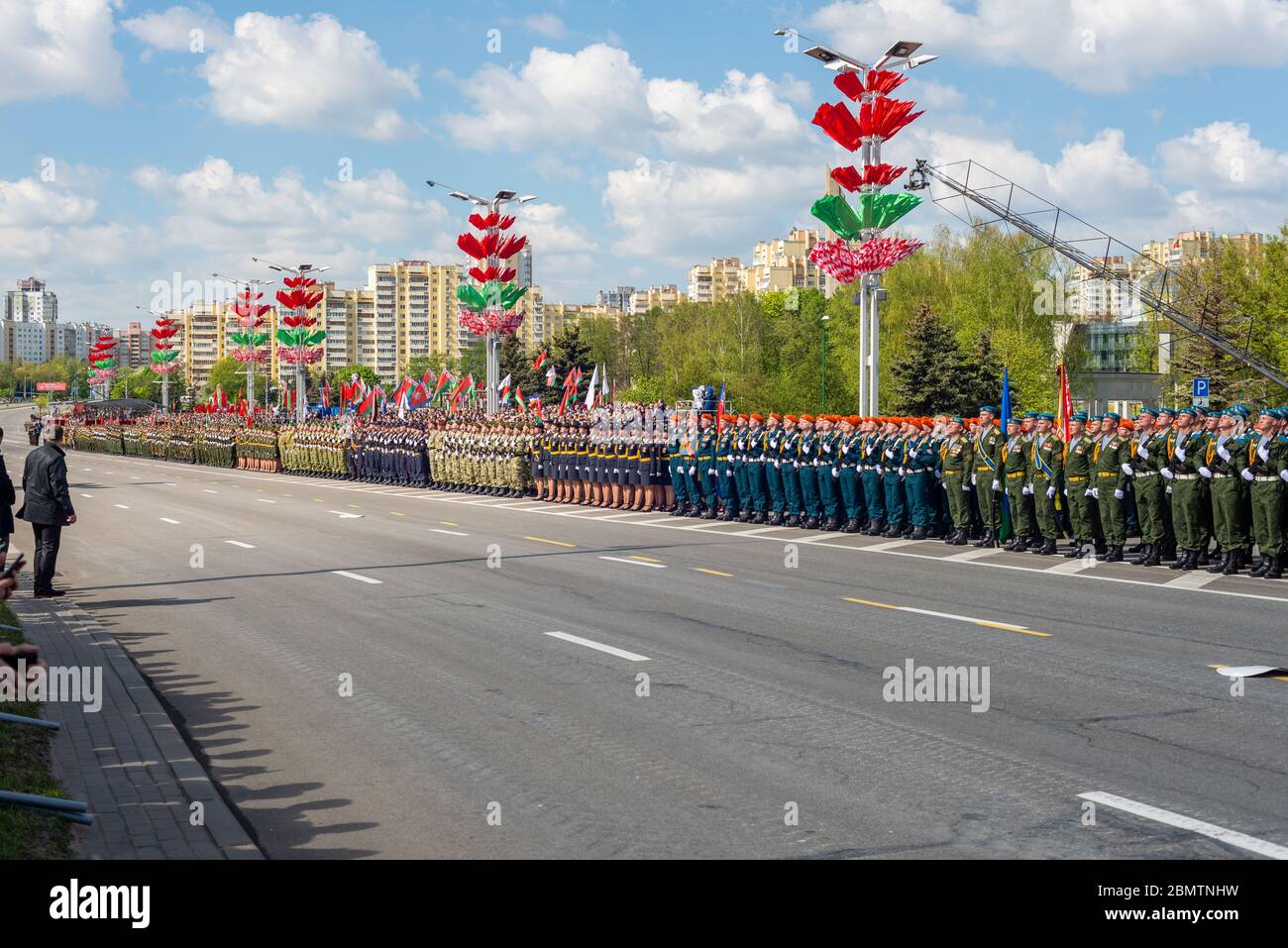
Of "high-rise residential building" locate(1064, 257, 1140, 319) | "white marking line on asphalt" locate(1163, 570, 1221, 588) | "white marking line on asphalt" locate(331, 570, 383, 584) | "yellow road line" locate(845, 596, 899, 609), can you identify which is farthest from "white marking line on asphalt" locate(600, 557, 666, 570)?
"high-rise residential building" locate(1064, 257, 1140, 319)

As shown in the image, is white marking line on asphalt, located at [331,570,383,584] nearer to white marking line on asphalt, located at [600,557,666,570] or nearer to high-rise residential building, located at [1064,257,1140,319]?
white marking line on asphalt, located at [600,557,666,570]

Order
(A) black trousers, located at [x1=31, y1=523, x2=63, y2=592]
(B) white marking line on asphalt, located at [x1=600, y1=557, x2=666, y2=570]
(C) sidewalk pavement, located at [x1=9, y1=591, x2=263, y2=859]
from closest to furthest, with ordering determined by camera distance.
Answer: (C) sidewalk pavement, located at [x1=9, y1=591, x2=263, y2=859] → (A) black trousers, located at [x1=31, y1=523, x2=63, y2=592] → (B) white marking line on asphalt, located at [x1=600, y1=557, x2=666, y2=570]

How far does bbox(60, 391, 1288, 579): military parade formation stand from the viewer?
15.7 m

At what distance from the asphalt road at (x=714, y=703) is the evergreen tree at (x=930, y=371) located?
122 ft

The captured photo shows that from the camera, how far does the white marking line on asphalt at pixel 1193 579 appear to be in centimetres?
1450

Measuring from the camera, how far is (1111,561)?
17.1 m

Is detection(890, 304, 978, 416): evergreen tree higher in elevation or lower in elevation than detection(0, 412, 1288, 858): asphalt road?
higher

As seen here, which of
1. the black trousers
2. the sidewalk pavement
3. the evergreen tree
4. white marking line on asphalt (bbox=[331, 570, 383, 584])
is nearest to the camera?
the sidewalk pavement

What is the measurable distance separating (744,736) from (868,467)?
14.0 meters

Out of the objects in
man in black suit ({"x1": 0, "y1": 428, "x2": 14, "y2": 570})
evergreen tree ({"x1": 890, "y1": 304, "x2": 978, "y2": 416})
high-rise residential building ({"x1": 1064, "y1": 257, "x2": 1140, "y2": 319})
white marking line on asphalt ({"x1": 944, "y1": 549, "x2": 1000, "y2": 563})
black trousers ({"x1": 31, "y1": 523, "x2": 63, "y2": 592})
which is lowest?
white marking line on asphalt ({"x1": 944, "y1": 549, "x2": 1000, "y2": 563})

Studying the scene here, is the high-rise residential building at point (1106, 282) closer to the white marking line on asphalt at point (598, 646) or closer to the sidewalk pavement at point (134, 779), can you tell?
the white marking line on asphalt at point (598, 646)

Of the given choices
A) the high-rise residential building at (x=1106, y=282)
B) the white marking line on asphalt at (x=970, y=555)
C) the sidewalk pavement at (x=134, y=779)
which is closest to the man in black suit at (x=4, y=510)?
the sidewalk pavement at (x=134, y=779)

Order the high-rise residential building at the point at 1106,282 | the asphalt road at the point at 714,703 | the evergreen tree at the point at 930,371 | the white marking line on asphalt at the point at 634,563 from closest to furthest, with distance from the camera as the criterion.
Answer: the asphalt road at the point at 714,703 → the white marking line on asphalt at the point at 634,563 → the high-rise residential building at the point at 1106,282 → the evergreen tree at the point at 930,371

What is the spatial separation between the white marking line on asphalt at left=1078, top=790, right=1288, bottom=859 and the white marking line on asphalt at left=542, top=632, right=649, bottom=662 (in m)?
4.58
